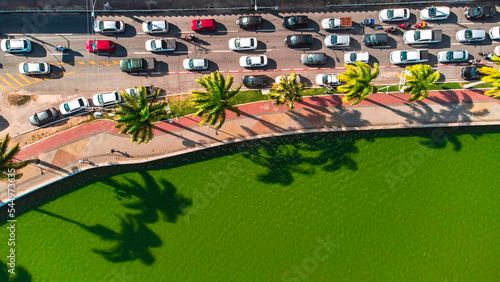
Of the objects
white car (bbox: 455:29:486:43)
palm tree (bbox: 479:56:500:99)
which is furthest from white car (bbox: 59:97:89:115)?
white car (bbox: 455:29:486:43)

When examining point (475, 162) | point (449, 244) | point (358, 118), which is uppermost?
point (358, 118)

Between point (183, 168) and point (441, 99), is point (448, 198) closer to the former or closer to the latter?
point (441, 99)

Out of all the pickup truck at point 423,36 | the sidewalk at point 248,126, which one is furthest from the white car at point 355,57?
the pickup truck at point 423,36

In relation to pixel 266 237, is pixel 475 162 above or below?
above

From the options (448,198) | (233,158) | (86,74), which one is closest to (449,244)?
(448,198)

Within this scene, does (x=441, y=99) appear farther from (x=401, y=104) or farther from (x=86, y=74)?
(x=86, y=74)

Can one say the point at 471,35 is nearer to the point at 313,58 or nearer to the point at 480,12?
the point at 480,12
